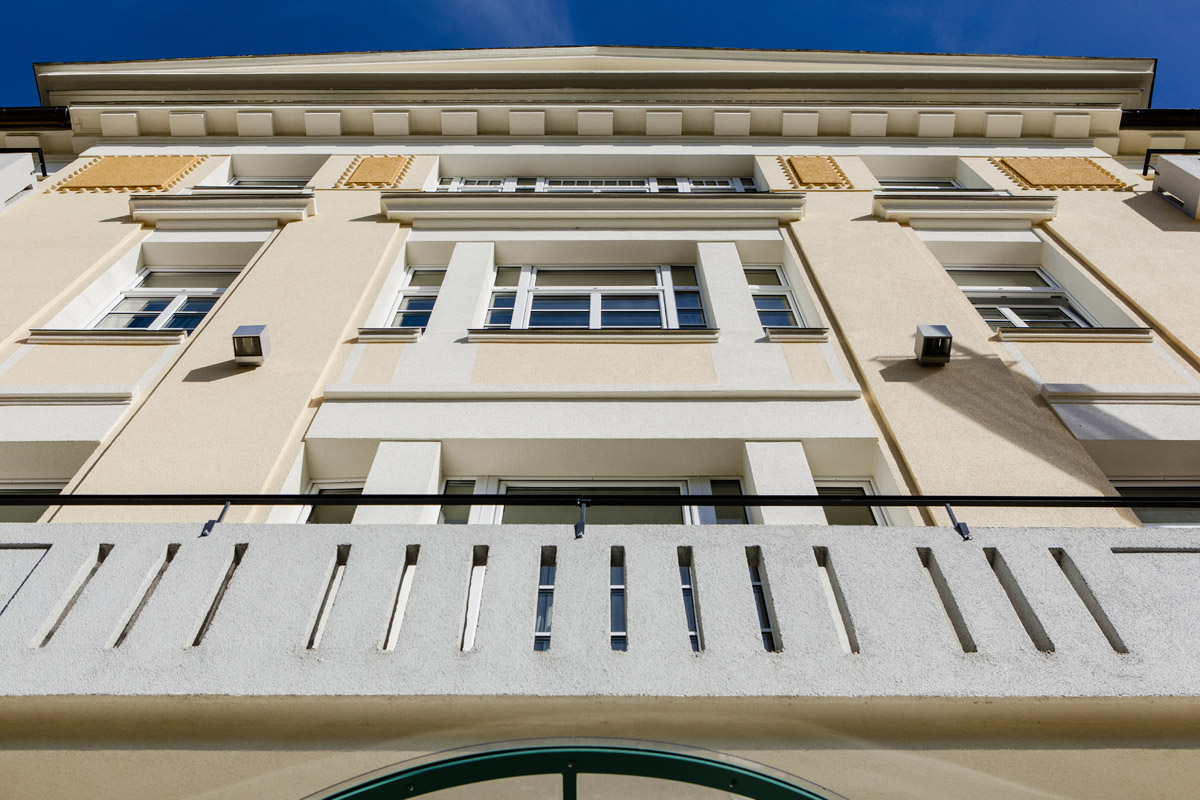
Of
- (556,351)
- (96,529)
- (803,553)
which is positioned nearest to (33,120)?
(556,351)

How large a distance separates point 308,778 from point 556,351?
4.95m

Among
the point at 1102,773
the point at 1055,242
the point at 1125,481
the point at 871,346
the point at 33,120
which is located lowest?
the point at 1102,773

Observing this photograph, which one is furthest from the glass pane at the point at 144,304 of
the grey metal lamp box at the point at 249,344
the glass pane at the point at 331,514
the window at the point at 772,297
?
the window at the point at 772,297

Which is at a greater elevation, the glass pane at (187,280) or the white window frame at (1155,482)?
the glass pane at (187,280)

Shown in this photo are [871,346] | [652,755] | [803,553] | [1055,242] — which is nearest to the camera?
[652,755]

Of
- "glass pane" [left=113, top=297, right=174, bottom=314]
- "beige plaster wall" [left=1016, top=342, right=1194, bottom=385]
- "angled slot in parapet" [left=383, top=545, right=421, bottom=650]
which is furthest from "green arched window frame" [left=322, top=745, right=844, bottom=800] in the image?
"glass pane" [left=113, top=297, right=174, bottom=314]

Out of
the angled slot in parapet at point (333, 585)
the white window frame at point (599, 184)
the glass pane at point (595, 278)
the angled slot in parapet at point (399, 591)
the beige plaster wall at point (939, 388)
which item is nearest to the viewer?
the angled slot in parapet at point (399, 591)

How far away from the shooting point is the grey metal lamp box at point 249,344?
23.7ft

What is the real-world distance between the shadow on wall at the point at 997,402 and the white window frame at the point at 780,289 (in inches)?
65.3

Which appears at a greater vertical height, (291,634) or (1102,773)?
(291,634)

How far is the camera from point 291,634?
12.0 feet

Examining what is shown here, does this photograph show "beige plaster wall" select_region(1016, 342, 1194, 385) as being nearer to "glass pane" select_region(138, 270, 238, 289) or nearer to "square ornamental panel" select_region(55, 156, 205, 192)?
"glass pane" select_region(138, 270, 238, 289)

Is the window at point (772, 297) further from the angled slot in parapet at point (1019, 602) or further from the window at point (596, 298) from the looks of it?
the angled slot in parapet at point (1019, 602)

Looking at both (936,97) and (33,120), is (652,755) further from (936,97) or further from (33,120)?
(33,120)
